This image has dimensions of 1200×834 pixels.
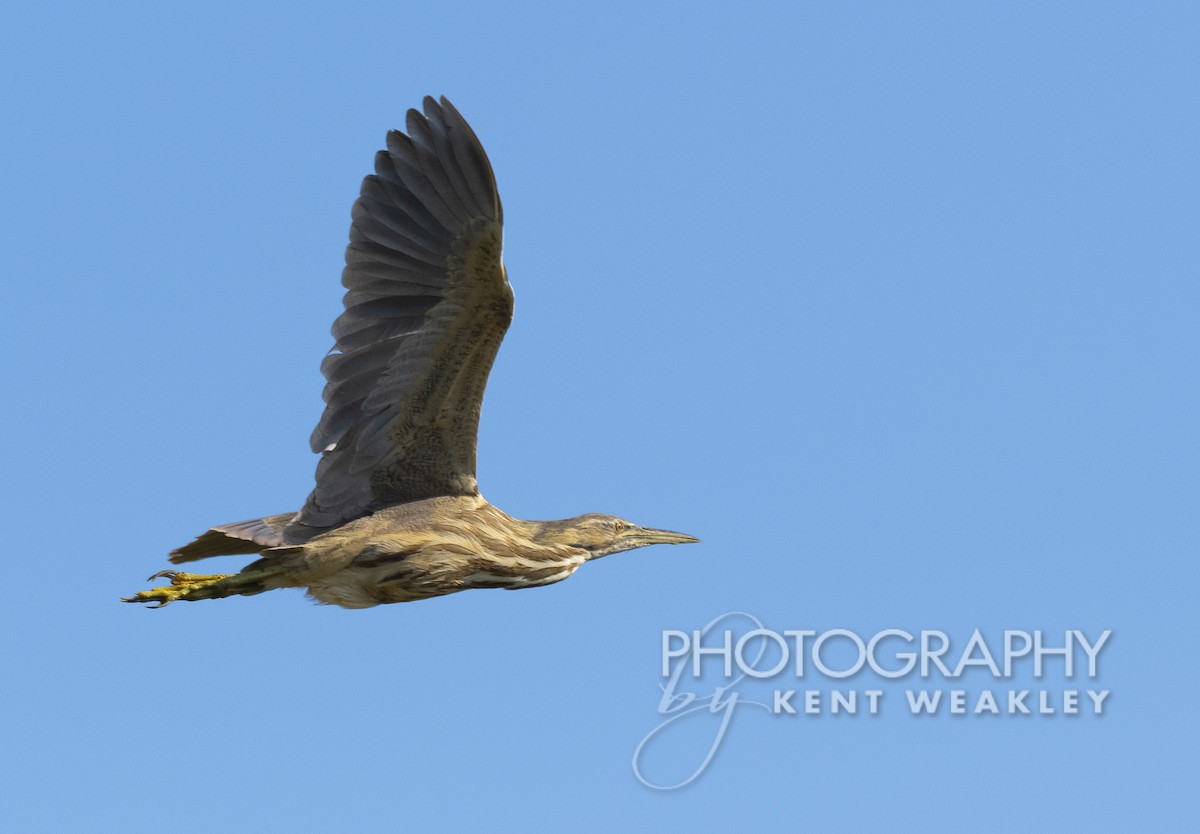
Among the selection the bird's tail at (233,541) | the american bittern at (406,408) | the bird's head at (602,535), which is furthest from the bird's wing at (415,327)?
the bird's head at (602,535)

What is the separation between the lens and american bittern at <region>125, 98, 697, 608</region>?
12.9 meters

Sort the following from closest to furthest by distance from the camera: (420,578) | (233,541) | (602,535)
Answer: (233,541) → (420,578) → (602,535)

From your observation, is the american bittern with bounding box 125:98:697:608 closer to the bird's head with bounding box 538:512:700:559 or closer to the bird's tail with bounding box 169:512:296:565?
the bird's tail with bounding box 169:512:296:565

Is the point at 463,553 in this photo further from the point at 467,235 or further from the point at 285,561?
the point at 467,235

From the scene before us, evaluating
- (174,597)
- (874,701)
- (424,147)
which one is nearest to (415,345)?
Result: (424,147)

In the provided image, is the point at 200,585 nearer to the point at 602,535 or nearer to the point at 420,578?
the point at 420,578

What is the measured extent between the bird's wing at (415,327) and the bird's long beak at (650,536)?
1408mm

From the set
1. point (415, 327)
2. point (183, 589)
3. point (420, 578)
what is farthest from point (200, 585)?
point (415, 327)

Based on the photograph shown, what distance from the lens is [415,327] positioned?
13.0 m

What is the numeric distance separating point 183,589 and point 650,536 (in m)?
3.26

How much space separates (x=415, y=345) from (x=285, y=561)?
5.33 feet

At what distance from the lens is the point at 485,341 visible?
42.4 feet

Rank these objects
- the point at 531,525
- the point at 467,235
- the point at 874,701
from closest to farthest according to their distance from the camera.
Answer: the point at 467,235 < the point at 531,525 < the point at 874,701

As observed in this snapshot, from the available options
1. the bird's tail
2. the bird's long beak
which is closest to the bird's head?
the bird's long beak
